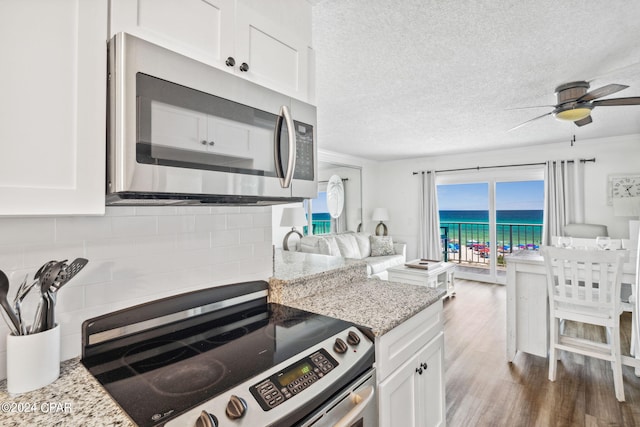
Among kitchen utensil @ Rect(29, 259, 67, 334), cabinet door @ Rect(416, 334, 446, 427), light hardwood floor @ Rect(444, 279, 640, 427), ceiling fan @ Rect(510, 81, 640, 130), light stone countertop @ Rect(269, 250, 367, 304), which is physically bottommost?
light hardwood floor @ Rect(444, 279, 640, 427)

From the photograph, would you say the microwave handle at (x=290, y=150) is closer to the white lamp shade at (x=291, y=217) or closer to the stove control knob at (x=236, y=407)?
the stove control knob at (x=236, y=407)

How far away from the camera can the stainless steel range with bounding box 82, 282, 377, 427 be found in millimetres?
711

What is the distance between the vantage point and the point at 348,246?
4812mm

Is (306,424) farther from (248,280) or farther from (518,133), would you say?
(518,133)

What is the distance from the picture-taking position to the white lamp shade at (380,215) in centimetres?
621

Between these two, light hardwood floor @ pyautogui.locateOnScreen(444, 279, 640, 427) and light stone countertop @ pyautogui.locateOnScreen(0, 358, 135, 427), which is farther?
light hardwood floor @ pyautogui.locateOnScreen(444, 279, 640, 427)

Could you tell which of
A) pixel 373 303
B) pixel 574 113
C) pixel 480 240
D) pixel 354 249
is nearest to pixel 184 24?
pixel 373 303

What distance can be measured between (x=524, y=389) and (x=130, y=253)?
2.72 metres

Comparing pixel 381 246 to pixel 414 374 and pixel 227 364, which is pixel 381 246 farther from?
pixel 227 364

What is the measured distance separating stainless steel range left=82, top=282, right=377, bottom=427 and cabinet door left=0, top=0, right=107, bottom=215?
0.48 metres

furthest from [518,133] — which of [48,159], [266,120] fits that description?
[48,159]

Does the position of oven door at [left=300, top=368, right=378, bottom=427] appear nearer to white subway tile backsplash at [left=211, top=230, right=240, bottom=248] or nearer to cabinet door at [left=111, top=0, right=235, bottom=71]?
white subway tile backsplash at [left=211, top=230, right=240, bottom=248]

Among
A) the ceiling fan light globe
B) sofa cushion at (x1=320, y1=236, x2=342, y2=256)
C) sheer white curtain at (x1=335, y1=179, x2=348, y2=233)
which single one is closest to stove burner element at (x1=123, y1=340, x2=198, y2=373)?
the ceiling fan light globe

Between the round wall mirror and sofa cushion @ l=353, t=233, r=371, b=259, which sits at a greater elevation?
the round wall mirror
